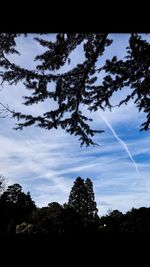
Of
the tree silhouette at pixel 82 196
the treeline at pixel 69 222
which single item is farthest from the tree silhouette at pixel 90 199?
the treeline at pixel 69 222

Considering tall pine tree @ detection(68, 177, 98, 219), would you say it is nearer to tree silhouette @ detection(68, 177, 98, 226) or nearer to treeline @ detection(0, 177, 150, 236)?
tree silhouette @ detection(68, 177, 98, 226)

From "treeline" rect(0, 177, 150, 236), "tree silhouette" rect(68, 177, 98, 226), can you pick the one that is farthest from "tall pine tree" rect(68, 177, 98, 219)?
"treeline" rect(0, 177, 150, 236)

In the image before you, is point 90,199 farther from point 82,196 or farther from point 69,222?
point 69,222

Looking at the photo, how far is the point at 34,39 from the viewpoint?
736 cm

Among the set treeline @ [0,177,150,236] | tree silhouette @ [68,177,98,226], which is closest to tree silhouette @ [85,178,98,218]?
tree silhouette @ [68,177,98,226]

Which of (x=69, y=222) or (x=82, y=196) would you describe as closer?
(x=69, y=222)

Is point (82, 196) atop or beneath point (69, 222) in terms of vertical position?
atop

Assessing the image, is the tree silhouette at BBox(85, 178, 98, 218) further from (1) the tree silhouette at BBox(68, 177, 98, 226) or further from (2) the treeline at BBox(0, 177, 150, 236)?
(2) the treeline at BBox(0, 177, 150, 236)

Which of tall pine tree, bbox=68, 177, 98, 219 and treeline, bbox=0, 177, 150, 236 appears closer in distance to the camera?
treeline, bbox=0, 177, 150, 236

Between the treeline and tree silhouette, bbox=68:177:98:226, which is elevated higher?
tree silhouette, bbox=68:177:98:226

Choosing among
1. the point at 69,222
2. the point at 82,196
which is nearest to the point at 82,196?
the point at 82,196

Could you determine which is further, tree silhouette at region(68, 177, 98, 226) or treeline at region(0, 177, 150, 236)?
tree silhouette at region(68, 177, 98, 226)
